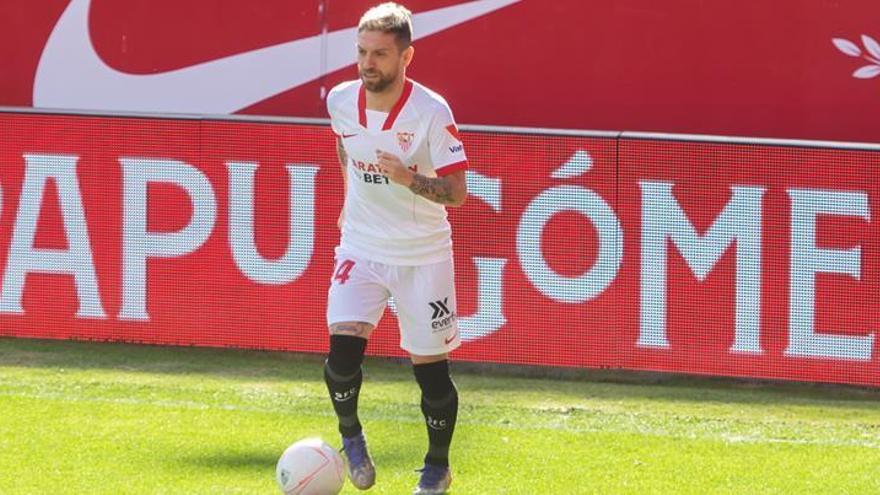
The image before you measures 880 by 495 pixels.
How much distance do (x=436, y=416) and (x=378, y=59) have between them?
1.52 m

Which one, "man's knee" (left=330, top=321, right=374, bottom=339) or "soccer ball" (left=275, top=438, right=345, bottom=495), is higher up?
"man's knee" (left=330, top=321, right=374, bottom=339)

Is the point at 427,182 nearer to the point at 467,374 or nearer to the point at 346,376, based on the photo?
the point at 346,376

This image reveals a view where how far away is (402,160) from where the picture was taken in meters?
6.94

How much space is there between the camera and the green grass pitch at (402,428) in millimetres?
7559

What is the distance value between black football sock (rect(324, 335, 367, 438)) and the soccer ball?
0.76ft

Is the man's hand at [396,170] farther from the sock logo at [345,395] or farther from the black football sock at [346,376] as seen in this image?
the sock logo at [345,395]

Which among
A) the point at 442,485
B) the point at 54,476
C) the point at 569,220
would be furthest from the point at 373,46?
the point at 569,220

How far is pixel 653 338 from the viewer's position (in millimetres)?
9992

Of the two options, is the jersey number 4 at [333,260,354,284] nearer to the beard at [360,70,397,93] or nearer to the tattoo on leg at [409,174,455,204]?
the tattoo on leg at [409,174,455,204]

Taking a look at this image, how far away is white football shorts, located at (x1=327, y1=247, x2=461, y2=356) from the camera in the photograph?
Result: 23.2 feet

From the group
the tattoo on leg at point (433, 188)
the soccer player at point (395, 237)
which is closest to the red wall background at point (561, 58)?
the soccer player at point (395, 237)

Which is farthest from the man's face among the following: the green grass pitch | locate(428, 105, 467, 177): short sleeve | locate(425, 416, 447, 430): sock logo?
the green grass pitch

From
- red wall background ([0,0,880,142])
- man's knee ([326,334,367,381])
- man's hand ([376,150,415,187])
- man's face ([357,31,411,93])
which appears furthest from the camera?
red wall background ([0,0,880,142])

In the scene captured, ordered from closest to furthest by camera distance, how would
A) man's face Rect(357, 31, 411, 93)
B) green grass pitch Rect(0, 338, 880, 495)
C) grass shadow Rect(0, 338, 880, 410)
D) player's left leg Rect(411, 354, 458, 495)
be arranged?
man's face Rect(357, 31, 411, 93) → player's left leg Rect(411, 354, 458, 495) → green grass pitch Rect(0, 338, 880, 495) → grass shadow Rect(0, 338, 880, 410)
